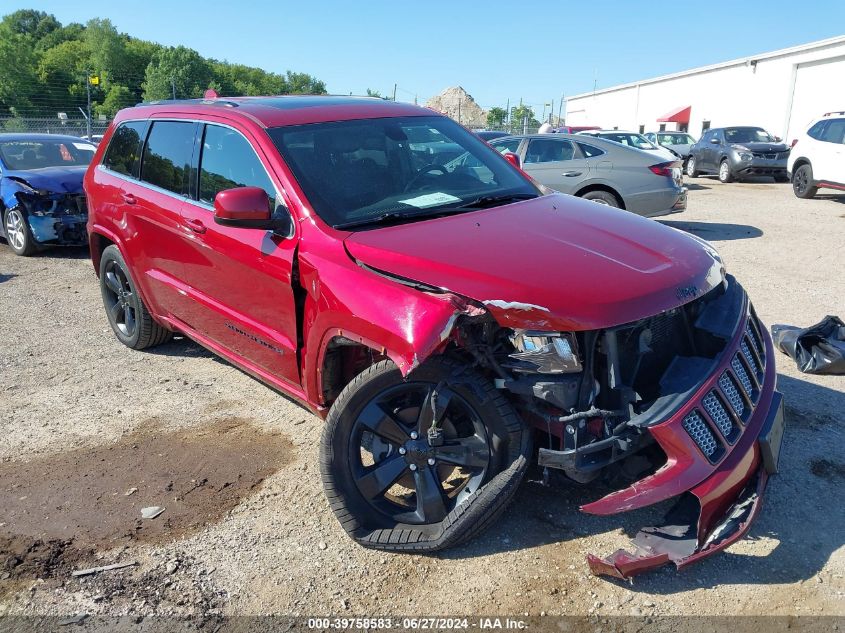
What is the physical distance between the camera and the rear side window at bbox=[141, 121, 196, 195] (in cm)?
425

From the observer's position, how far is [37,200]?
8.73 metres

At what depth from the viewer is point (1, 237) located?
976 centimetres

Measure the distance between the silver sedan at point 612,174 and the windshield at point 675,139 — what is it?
1520 cm

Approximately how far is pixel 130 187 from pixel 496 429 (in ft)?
11.1

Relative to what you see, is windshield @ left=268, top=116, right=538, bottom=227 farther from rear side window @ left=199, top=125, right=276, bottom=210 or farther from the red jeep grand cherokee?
rear side window @ left=199, top=125, right=276, bottom=210

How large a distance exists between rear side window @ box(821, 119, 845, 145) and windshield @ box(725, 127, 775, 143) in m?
6.40

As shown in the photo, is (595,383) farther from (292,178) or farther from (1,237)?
(1,237)

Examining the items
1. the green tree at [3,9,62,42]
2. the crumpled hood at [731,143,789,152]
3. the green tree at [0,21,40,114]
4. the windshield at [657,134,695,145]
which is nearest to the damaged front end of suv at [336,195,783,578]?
the crumpled hood at [731,143,789,152]

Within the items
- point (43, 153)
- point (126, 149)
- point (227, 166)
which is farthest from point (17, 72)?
point (227, 166)

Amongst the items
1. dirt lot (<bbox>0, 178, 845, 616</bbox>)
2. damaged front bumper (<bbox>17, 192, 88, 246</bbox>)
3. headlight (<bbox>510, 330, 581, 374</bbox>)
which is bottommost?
dirt lot (<bbox>0, 178, 845, 616</bbox>)

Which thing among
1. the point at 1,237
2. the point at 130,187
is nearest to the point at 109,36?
the point at 1,237

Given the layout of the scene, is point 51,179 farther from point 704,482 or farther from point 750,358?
point 704,482

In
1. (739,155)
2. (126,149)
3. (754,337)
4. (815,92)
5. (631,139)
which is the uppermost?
(815,92)

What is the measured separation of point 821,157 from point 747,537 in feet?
44.7
